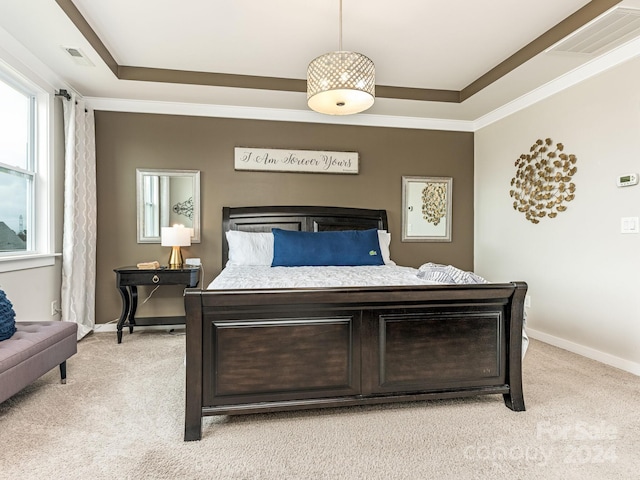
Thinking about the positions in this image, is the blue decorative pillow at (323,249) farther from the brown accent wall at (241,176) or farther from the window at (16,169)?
the window at (16,169)

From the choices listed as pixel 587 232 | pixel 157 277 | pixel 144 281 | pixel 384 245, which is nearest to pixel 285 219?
pixel 384 245

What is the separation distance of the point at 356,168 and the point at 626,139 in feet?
8.05

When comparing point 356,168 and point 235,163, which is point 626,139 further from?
point 235,163

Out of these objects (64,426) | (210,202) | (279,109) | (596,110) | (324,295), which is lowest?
(64,426)

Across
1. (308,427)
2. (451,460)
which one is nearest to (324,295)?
(308,427)

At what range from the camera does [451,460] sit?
1.67 meters

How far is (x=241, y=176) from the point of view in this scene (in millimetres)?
4215

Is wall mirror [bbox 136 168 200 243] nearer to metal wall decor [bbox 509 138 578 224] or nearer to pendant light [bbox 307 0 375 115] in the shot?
pendant light [bbox 307 0 375 115]

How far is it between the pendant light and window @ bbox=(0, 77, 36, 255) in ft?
8.01

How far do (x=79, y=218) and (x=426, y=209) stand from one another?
378 centimetres

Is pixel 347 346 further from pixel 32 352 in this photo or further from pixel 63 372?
pixel 63 372

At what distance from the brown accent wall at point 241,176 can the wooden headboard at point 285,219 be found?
0.39 feet

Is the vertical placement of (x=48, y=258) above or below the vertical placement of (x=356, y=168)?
below

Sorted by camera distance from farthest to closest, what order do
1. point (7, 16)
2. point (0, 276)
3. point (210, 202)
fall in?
point (210, 202) → point (0, 276) → point (7, 16)
